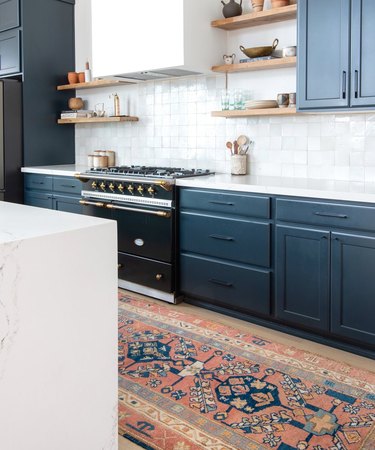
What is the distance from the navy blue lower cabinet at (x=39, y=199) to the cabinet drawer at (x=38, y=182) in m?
0.06

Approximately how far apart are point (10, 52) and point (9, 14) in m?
0.35

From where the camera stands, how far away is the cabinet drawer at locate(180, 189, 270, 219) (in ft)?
10.8

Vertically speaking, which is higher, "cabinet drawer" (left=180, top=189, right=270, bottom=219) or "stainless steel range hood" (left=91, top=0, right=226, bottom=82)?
"stainless steel range hood" (left=91, top=0, right=226, bottom=82)

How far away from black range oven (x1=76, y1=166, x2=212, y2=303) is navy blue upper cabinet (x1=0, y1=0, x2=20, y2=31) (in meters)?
1.86

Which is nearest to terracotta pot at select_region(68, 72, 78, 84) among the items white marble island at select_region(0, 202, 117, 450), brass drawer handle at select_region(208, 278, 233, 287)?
brass drawer handle at select_region(208, 278, 233, 287)

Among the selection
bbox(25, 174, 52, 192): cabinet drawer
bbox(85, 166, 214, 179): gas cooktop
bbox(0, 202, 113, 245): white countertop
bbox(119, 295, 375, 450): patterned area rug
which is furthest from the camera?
bbox(25, 174, 52, 192): cabinet drawer

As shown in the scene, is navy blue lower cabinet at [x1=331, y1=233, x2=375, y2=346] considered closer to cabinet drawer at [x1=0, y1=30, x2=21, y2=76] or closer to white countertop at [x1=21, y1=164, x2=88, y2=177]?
white countertop at [x1=21, y1=164, x2=88, y2=177]

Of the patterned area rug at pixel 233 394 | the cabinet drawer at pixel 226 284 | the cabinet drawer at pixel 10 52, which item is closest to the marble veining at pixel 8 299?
the patterned area rug at pixel 233 394

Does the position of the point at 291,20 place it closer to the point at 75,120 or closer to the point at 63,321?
the point at 75,120

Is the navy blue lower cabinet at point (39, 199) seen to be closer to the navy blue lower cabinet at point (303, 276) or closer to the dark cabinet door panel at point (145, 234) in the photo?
the dark cabinet door panel at point (145, 234)

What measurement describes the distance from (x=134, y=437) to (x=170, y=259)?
1.74 metres

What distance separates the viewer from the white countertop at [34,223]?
1.65m

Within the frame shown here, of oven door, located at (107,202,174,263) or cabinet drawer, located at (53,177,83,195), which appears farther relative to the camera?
cabinet drawer, located at (53,177,83,195)

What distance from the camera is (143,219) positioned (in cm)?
395
